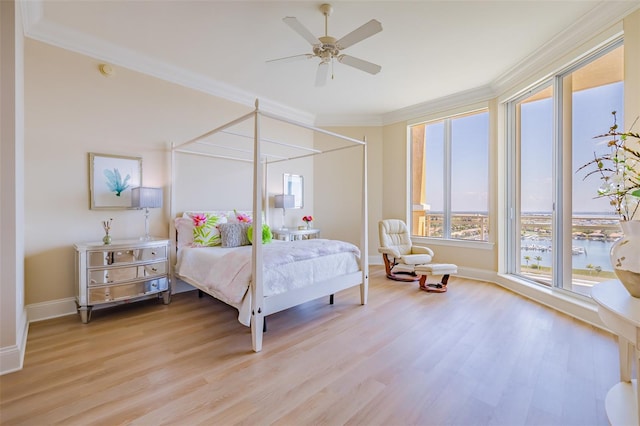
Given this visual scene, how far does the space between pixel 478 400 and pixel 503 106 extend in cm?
417

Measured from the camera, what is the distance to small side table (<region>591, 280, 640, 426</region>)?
1060mm

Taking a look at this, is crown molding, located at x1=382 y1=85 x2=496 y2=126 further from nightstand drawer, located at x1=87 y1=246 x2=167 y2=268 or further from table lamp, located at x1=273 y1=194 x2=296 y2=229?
nightstand drawer, located at x1=87 y1=246 x2=167 y2=268

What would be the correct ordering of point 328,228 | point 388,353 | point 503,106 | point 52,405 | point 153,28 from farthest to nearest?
point 328,228 → point 503,106 → point 153,28 → point 388,353 → point 52,405

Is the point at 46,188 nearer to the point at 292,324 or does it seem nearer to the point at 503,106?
the point at 292,324

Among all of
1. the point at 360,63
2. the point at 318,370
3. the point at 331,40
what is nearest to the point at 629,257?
the point at 318,370

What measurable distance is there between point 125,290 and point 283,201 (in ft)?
8.30

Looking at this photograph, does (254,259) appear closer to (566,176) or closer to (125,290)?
(125,290)

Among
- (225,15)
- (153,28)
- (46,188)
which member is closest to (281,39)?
(225,15)

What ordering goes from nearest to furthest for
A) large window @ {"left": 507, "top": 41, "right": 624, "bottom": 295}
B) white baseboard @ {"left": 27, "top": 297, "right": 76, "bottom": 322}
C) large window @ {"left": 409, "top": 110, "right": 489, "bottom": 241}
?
1. white baseboard @ {"left": 27, "top": 297, "right": 76, "bottom": 322}
2. large window @ {"left": 507, "top": 41, "right": 624, "bottom": 295}
3. large window @ {"left": 409, "top": 110, "right": 489, "bottom": 241}

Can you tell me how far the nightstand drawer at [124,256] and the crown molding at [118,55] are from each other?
2184mm

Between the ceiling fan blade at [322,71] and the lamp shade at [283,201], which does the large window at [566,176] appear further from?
the lamp shade at [283,201]

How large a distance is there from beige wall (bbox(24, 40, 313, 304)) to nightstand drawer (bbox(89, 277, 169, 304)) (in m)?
0.47

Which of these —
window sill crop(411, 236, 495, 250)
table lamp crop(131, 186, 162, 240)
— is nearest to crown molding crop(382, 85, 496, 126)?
window sill crop(411, 236, 495, 250)

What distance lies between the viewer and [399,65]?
3.56 m
